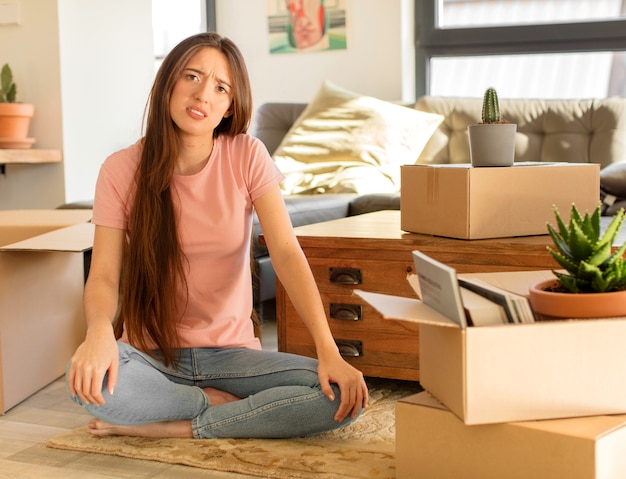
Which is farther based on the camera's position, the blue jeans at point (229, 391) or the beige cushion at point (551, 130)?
the beige cushion at point (551, 130)

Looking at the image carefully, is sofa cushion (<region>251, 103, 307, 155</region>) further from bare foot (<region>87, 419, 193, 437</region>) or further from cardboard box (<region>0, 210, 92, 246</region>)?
bare foot (<region>87, 419, 193, 437</region>)

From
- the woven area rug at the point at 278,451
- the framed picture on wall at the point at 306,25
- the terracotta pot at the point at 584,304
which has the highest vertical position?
the framed picture on wall at the point at 306,25

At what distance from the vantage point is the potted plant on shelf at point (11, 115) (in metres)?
4.04

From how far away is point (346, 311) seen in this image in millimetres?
2297

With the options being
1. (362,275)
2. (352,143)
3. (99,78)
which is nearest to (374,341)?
(362,275)

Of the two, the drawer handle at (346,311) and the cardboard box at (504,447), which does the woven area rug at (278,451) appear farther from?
the drawer handle at (346,311)

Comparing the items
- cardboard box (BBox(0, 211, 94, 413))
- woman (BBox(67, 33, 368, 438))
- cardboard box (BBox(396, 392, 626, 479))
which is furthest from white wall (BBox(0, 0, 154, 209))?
cardboard box (BBox(396, 392, 626, 479))

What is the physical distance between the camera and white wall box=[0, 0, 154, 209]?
13.9 ft

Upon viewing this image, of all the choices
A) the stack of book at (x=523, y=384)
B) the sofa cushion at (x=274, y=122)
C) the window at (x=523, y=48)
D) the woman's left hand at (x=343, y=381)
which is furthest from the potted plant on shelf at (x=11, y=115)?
the stack of book at (x=523, y=384)

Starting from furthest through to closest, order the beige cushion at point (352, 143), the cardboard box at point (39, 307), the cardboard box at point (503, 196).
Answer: the beige cushion at point (352, 143), the cardboard box at point (39, 307), the cardboard box at point (503, 196)

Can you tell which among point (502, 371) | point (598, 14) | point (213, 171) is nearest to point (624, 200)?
point (598, 14)

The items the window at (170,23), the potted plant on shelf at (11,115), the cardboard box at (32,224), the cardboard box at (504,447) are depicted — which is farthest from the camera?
the window at (170,23)

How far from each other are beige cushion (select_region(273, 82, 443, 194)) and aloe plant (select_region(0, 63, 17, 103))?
123 cm

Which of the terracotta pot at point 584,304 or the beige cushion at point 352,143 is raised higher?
the beige cushion at point 352,143
